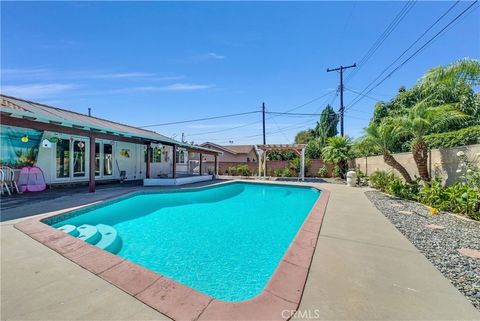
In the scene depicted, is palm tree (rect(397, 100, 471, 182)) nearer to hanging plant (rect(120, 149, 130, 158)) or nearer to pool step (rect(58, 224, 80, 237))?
pool step (rect(58, 224, 80, 237))

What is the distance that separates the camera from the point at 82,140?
37.5ft

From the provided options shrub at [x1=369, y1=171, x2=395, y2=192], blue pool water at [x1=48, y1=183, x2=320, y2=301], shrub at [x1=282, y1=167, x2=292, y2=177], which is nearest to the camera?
blue pool water at [x1=48, y1=183, x2=320, y2=301]

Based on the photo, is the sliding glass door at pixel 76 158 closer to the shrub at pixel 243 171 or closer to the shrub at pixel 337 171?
the shrub at pixel 243 171

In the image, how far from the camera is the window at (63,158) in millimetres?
10547

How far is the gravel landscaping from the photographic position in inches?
108

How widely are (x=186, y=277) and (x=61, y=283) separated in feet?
5.35

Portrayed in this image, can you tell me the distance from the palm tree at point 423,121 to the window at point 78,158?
1448cm

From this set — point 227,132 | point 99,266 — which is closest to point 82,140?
point 99,266

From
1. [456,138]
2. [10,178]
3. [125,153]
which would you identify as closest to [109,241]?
[10,178]

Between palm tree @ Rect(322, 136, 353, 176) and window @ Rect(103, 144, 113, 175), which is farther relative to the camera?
palm tree @ Rect(322, 136, 353, 176)

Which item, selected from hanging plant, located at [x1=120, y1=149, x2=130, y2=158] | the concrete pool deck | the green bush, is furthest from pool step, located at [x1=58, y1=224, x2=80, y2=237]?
the green bush

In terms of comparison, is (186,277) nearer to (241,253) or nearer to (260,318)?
(241,253)
